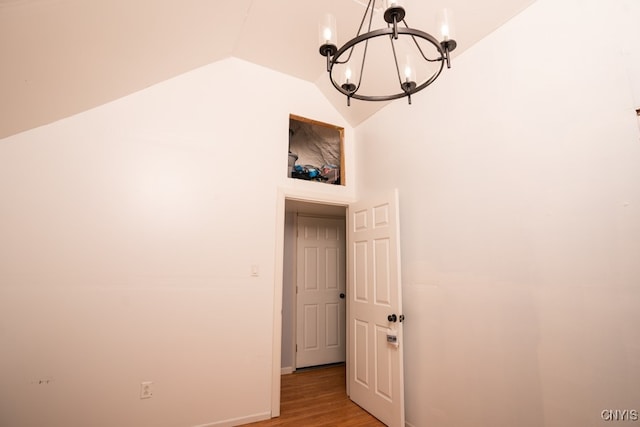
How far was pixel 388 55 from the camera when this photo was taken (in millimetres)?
2377

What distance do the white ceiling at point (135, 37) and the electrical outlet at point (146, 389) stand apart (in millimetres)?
2000

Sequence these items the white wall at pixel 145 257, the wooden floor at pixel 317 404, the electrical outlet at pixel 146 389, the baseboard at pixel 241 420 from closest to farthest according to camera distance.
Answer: the white wall at pixel 145 257 → the electrical outlet at pixel 146 389 → the baseboard at pixel 241 420 → the wooden floor at pixel 317 404

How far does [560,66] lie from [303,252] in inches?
126

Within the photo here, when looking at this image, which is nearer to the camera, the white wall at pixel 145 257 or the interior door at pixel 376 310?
the white wall at pixel 145 257

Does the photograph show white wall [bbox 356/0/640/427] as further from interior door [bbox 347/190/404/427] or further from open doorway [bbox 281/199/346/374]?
open doorway [bbox 281/199/346/374]

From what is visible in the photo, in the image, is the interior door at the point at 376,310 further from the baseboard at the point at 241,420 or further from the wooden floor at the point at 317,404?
the baseboard at the point at 241,420

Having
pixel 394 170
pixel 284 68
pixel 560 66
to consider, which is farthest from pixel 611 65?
pixel 284 68

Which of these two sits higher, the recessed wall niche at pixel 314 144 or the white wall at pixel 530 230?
the recessed wall niche at pixel 314 144

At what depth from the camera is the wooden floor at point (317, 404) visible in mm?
2439

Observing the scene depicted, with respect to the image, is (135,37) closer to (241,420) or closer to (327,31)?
(327,31)

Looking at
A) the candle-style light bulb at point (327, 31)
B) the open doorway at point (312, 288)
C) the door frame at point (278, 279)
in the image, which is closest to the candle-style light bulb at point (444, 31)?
the candle-style light bulb at point (327, 31)

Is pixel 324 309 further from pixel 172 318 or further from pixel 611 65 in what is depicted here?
pixel 611 65

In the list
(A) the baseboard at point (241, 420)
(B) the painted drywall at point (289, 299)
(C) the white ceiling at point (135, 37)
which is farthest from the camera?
(B) the painted drywall at point (289, 299)

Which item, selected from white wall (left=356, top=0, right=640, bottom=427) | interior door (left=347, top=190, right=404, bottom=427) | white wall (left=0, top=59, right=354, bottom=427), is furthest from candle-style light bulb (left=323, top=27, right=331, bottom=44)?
white wall (left=0, top=59, right=354, bottom=427)
